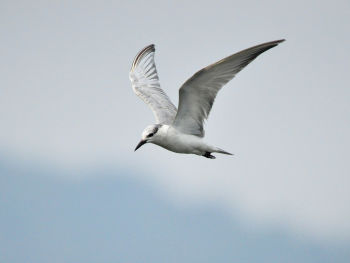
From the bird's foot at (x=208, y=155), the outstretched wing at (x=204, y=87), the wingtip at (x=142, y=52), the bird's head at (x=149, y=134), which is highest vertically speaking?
the wingtip at (x=142, y=52)

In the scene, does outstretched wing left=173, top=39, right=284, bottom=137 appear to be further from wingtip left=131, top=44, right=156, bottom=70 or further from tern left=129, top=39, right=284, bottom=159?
wingtip left=131, top=44, right=156, bottom=70

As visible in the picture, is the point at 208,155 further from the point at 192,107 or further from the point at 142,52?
the point at 142,52

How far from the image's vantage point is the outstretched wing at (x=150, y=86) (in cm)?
1516

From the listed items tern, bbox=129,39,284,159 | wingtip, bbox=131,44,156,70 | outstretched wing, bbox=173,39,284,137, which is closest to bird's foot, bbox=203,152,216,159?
tern, bbox=129,39,284,159

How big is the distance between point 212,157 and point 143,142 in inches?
77.2

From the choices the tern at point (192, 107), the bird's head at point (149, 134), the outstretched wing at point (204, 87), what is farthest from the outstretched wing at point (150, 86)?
the bird's head at point (149, 134)

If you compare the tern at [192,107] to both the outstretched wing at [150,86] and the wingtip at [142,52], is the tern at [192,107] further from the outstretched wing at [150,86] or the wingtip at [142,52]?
the wingtip at [142,52]

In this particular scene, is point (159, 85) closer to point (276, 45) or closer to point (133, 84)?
point (133, 84)

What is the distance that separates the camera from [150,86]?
1672 cm

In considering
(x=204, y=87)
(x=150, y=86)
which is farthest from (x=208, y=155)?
(x=150, y=86)

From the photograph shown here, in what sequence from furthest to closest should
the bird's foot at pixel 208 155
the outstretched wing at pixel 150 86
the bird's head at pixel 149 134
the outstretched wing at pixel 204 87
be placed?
the outstretched wing at pixel 150 86, the bird's foot at pixel 208 155, the bird's head at pixel 149 134, the outstretched wing at pixel 204 87

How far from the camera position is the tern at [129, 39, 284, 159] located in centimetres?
1200

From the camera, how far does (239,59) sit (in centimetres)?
1192

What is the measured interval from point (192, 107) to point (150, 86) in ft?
12.1
